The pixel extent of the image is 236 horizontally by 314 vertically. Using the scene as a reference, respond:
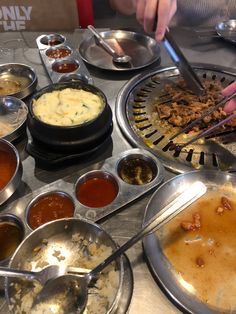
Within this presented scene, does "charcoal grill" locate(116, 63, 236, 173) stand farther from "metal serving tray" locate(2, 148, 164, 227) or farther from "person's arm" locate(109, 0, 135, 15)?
"person's arm" locate(109, 0, 135, 15)

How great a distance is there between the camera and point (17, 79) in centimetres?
303

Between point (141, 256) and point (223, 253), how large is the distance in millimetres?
431

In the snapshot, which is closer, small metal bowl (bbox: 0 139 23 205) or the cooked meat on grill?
small metal bowl (bbox: 0 139 23 205)

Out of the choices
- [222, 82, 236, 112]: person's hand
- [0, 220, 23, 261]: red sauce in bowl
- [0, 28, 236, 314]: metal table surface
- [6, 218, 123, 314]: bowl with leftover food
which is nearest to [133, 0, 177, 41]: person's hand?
[0, 28, 236, 314]: metal table surface

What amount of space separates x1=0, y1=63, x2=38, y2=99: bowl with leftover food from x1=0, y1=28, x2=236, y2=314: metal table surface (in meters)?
0.12

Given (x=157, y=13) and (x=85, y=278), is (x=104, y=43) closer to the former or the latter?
(x=157, y=13)

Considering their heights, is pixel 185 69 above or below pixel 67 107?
above

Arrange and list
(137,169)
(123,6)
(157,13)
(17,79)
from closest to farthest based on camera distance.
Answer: (137,169), (157,13), (17,79), (123,6)

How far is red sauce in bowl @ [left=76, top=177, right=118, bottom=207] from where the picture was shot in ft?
6.61

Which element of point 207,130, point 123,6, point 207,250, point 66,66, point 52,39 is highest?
point 123,6

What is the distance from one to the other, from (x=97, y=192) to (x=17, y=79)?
1.54 metres

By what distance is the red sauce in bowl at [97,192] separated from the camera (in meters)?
2.02

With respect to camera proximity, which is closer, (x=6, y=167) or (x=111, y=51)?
(x=6, y=167)

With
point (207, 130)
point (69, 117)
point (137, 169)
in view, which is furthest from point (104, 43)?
point (137, 169)
